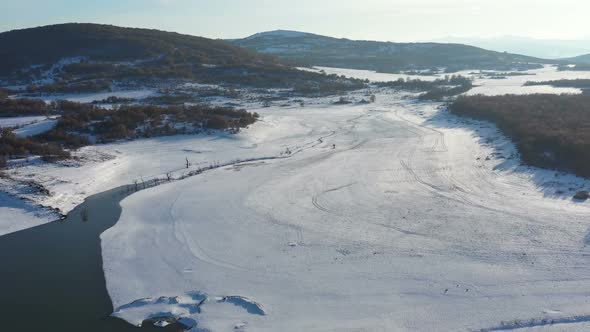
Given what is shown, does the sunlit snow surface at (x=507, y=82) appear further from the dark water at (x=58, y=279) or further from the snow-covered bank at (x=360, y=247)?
the dark water at (x=58, y=279)

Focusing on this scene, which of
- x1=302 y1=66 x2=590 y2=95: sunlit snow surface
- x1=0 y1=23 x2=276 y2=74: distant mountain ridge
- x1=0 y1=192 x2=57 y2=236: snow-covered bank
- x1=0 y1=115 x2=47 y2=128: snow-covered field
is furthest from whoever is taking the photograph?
x1=0 y1=23 x2=276 y2=74: distant mountain ridge

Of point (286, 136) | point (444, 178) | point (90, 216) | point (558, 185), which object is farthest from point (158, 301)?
point (286, 136)

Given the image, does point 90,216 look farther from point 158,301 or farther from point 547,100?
point 547,100

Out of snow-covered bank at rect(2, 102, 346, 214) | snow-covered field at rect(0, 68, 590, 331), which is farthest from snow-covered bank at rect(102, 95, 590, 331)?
snow-covered bank at rect(2, 102, 346, 214)

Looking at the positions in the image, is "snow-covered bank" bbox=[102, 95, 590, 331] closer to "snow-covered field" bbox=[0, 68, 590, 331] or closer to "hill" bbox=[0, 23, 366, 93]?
"snow-covered field" bbox=[0, 68, 590, 331]

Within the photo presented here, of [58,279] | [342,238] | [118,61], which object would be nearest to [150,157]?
[58,279]

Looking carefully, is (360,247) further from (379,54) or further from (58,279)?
(379,54)
